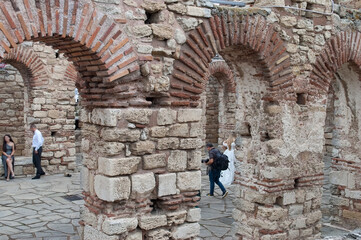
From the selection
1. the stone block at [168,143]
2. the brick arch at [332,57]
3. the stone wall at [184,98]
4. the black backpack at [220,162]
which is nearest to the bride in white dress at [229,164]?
the black backpack at [220,162]

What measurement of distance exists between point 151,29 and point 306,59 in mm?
2894

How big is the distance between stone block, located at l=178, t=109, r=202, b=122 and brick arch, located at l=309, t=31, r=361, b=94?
2381 millimetres

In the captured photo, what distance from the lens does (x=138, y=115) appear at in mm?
4535

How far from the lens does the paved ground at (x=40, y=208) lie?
6559 mm

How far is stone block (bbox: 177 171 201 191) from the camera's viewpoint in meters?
4.93

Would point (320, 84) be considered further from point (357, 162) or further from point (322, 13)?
point (357, 162)

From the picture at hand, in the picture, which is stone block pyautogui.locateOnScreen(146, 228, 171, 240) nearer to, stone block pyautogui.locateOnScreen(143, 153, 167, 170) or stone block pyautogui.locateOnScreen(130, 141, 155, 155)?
stone block pyautogui.locateOnScreen(143, 153, 167, 170)

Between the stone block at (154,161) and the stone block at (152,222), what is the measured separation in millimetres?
590

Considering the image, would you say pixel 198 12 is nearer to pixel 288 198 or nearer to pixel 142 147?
pixel 142 147

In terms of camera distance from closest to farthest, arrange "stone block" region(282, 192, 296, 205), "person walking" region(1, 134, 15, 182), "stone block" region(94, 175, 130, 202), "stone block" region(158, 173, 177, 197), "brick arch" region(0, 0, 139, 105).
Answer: "brick arch" region(0, 0, 139, 105) → "stone block" region(94, 175, 130, 202) → "stone block" region(158, 173, 177, 197) → "stone block" region(282, 192, 296, 205) → "person walking" region(1, 134, 15, 182)

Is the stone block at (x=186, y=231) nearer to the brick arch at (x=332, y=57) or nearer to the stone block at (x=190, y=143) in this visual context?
the stone block at (x=190, y=143)

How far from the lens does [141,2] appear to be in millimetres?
4570

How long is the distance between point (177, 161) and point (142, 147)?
56 cm

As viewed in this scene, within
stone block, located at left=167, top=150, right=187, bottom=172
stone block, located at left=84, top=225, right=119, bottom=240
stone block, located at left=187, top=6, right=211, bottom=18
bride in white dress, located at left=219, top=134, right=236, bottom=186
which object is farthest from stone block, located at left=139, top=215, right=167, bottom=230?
bride in white dress, located at left=219, top=134, right=236, bottom=186
